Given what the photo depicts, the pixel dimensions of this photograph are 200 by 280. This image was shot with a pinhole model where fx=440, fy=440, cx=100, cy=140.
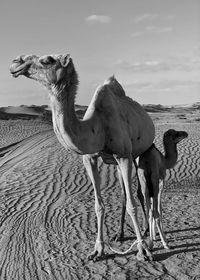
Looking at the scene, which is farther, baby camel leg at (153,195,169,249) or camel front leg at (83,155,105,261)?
baby camel leg at (153,195,169,249)

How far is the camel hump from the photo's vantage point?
6990mm

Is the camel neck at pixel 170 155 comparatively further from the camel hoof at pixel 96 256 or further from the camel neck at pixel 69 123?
the camel neck at pixel 69 123

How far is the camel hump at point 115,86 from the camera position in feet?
22.9

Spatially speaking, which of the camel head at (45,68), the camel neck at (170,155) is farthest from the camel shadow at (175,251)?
the camel head at (45,68)

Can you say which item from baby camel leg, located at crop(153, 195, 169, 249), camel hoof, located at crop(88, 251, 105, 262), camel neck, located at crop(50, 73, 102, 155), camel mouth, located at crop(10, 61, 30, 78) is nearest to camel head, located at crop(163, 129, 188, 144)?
baby camel leg, located at crop(153, 195, 169, 249)

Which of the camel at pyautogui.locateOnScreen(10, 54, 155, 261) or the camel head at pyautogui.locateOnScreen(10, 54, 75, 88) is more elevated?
the camel head at pyautogui.locateOnScreen(10, 54, 75, 88)

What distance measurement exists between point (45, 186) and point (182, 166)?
5.17 m

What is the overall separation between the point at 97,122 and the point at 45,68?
1143mm

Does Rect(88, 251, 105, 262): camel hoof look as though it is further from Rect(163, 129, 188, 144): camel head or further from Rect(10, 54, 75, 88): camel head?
Rect(10, 54, 75, 88): camel head

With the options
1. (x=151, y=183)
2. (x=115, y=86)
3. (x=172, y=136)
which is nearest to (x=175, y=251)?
(x=151, y=183)

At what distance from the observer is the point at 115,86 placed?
7.12m

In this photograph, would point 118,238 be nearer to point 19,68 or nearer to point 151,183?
point 151,183

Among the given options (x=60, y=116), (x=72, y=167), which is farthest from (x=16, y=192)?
(x=60, y=116)

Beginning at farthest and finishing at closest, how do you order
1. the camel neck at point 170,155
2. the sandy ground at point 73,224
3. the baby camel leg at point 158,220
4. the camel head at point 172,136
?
the camel head at point 172,136 < the camel neck at point 170,155 < the baby camel leg at point 158,220 < the sandy ground at point 73,224
